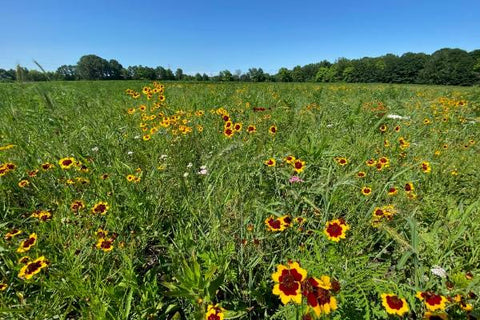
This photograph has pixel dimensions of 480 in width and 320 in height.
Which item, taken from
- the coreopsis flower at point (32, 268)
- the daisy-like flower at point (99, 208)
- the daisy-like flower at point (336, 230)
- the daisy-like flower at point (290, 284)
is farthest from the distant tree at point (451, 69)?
the coreopsis flower at point (32, 268)

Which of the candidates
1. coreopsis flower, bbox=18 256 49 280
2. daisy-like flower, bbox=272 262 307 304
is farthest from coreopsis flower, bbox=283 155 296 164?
coreopsis flower, bbox=18 256 49 280

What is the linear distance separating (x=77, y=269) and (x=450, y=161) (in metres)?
3.28

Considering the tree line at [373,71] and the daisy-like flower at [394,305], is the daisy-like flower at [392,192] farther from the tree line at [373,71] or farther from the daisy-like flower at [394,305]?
the tree line at [373,71]

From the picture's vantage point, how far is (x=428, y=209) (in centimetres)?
196

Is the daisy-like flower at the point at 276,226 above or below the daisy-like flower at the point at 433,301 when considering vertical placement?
above

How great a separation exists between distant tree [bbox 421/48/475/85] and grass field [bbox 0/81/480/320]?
5899cm

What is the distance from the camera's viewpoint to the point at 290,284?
2.98 feet

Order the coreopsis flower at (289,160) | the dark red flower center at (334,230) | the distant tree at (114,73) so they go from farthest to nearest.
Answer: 1. the distant tree at (114,73)
2. the coreopsis flower at (289,160)
3. the dark red flower center at (334,230)

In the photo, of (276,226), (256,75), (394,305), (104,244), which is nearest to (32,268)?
(104,244)

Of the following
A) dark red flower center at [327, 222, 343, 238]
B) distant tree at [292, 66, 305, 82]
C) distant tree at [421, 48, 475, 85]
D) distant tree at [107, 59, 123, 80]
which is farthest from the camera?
distant tree at [292, 66, 305, 82]

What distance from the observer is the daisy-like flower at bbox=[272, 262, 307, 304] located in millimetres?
872

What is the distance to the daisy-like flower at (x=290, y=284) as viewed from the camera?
872 millimetres

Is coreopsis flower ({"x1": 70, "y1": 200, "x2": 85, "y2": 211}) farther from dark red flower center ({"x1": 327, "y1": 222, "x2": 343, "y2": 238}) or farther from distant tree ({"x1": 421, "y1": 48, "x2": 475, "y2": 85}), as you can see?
distant tree ({"x1": 421, "y1": 48, "x2": 475, "y2": 85})

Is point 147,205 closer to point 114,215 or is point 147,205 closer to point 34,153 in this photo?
point 114,215
